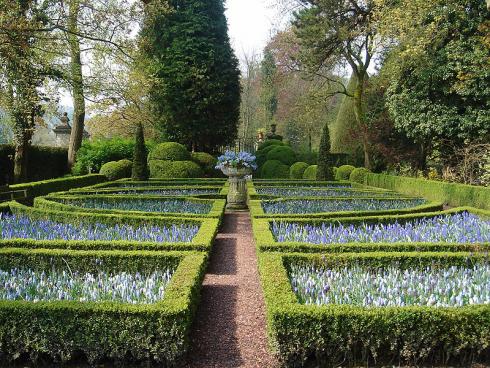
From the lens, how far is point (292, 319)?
A: 3191 millimetres

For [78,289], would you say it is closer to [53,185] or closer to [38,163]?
[53,185]

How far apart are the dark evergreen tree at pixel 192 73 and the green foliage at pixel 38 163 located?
A: 19.2 feet

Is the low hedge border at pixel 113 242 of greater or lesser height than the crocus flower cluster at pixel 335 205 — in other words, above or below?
below

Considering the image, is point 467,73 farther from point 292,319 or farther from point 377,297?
point 292,319

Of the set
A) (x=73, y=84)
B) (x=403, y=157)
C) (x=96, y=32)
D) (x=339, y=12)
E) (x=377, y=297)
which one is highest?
(x=339, y=12)

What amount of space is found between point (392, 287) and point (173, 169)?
15.7 meters

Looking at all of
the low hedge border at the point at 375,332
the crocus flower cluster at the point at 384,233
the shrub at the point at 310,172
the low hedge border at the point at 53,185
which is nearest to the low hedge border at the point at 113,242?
the crocus flower cluster at the point at 384,233

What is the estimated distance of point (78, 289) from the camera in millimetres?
4047

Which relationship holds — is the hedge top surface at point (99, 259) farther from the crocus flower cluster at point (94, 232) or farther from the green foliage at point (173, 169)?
the green foliage at point (173, 169)

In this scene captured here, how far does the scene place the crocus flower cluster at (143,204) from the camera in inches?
367

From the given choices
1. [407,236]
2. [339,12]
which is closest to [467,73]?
[339,12]

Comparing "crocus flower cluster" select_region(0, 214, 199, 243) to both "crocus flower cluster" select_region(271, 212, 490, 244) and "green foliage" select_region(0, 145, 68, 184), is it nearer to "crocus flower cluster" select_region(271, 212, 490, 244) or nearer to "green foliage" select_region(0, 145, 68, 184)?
"crocus flower cluster" select_region(271, 212, 490, 244)

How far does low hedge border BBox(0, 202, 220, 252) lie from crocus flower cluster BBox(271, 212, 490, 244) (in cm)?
119

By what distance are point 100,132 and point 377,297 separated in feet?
93.5
